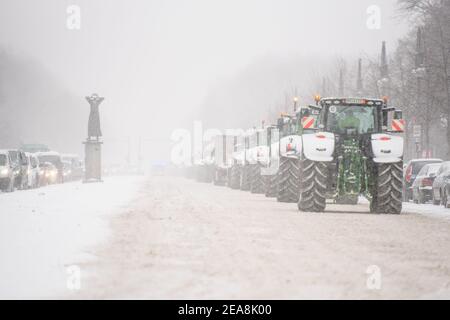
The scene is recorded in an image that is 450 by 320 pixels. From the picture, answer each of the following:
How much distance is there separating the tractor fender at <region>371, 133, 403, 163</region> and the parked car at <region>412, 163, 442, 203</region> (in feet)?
33.3

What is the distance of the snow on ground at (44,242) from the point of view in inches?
376

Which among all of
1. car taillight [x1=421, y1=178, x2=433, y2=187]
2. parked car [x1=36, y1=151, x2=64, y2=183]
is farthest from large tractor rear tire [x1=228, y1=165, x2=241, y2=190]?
car taillight [x1=421, y1=178, x2=433, y2=187]

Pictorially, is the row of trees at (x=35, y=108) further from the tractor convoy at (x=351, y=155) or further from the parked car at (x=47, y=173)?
the tractor convoy at (x=351, y=155)

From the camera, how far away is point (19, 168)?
45.2m

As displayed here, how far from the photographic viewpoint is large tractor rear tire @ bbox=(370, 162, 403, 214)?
23688 millimetres

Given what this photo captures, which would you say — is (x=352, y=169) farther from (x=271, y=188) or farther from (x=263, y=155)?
(x=263, y=155)

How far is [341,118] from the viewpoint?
25.5 meters

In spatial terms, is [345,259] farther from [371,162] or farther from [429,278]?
[371,162]

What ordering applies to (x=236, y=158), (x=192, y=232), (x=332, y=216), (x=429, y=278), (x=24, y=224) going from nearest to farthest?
(x=429, y=278), (x=192, y=232), (x=24, y=224), (x=332, y=216), (x=236, y=158)

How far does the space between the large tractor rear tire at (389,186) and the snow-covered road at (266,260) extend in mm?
3695

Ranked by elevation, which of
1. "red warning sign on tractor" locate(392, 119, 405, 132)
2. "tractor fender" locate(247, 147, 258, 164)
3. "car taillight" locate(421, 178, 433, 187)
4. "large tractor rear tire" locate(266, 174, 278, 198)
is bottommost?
"large tractor rear tire" locate(266, 174, 278, 198)

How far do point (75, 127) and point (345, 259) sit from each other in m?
159

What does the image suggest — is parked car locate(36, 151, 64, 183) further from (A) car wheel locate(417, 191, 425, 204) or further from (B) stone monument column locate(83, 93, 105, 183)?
(A) car wheel locate(417, 191, 425, 204)

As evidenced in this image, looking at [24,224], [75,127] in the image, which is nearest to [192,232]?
[24,224]
